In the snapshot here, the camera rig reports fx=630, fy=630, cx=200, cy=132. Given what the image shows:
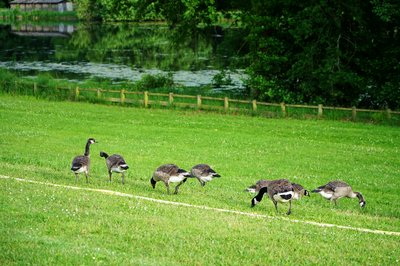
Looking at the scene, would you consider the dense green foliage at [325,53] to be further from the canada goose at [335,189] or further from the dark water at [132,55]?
the canada goose at [335,189]

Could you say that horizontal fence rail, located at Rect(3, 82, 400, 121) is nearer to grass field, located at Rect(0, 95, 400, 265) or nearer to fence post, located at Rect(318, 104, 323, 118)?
fence post, located at Rect(318, 104, 323, 118)

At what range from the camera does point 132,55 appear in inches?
3720

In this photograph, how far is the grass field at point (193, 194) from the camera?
44.5 ft

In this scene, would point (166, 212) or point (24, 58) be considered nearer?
point (166, 212)

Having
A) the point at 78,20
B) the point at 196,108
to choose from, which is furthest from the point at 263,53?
the point at 78,20

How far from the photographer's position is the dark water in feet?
195

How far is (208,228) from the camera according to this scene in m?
15.4

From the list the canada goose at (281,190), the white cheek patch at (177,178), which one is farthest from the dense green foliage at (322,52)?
the canada goose at (281,190)

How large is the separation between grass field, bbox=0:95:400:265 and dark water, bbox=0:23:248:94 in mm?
15832

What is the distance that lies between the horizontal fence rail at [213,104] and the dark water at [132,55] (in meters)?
5.44

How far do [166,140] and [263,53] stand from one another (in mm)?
16631

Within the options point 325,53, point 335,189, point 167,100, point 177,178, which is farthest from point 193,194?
point 167,100

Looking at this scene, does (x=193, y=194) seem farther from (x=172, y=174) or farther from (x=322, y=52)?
(x=322, y=52)

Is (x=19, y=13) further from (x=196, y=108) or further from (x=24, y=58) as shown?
(x=196, y=108)
